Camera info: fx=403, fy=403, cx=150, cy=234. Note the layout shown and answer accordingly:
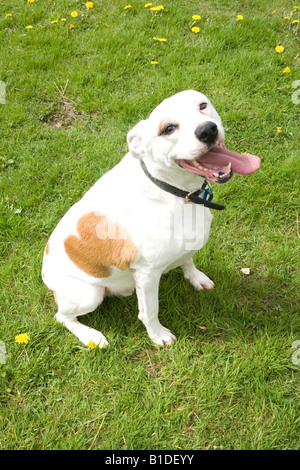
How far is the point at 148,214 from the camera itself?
2287 millimetres

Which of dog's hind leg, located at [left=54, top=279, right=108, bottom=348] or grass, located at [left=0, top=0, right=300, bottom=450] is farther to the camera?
dog's hind leg, located at [left=54, top=279, right=108, bottom=348]

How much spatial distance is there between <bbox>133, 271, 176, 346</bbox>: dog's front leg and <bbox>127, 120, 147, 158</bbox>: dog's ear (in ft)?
2.40

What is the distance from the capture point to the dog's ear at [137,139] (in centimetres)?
211

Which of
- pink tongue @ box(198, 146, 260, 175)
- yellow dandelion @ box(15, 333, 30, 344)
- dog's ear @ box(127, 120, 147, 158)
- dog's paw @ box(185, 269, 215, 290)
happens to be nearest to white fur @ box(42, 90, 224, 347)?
dog's ear @ box(127, 120, 147, 158)

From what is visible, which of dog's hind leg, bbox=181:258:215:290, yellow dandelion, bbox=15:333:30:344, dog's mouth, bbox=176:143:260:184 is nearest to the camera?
dog's mouth, bbox=176:143:260:184

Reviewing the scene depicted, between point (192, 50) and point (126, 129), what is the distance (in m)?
1.47

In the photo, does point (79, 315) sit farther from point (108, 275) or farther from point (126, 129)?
point (126, 129)

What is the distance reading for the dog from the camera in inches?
80.9

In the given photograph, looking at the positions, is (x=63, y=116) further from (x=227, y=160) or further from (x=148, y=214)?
(x=227, y=160)

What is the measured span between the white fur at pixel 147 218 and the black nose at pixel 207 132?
0.09 ft

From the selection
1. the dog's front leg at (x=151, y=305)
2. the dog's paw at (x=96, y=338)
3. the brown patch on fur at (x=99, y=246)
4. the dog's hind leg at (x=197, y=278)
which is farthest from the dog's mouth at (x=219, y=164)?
the dog's paw at (x=96, y=338)

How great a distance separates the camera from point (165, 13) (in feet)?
17.5

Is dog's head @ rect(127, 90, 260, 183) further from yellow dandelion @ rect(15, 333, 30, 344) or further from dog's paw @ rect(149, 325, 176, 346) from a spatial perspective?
yellow dandelion @ rect(15, 333, 30, 344)

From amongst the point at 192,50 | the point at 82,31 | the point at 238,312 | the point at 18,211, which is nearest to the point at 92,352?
the point at 238,312
